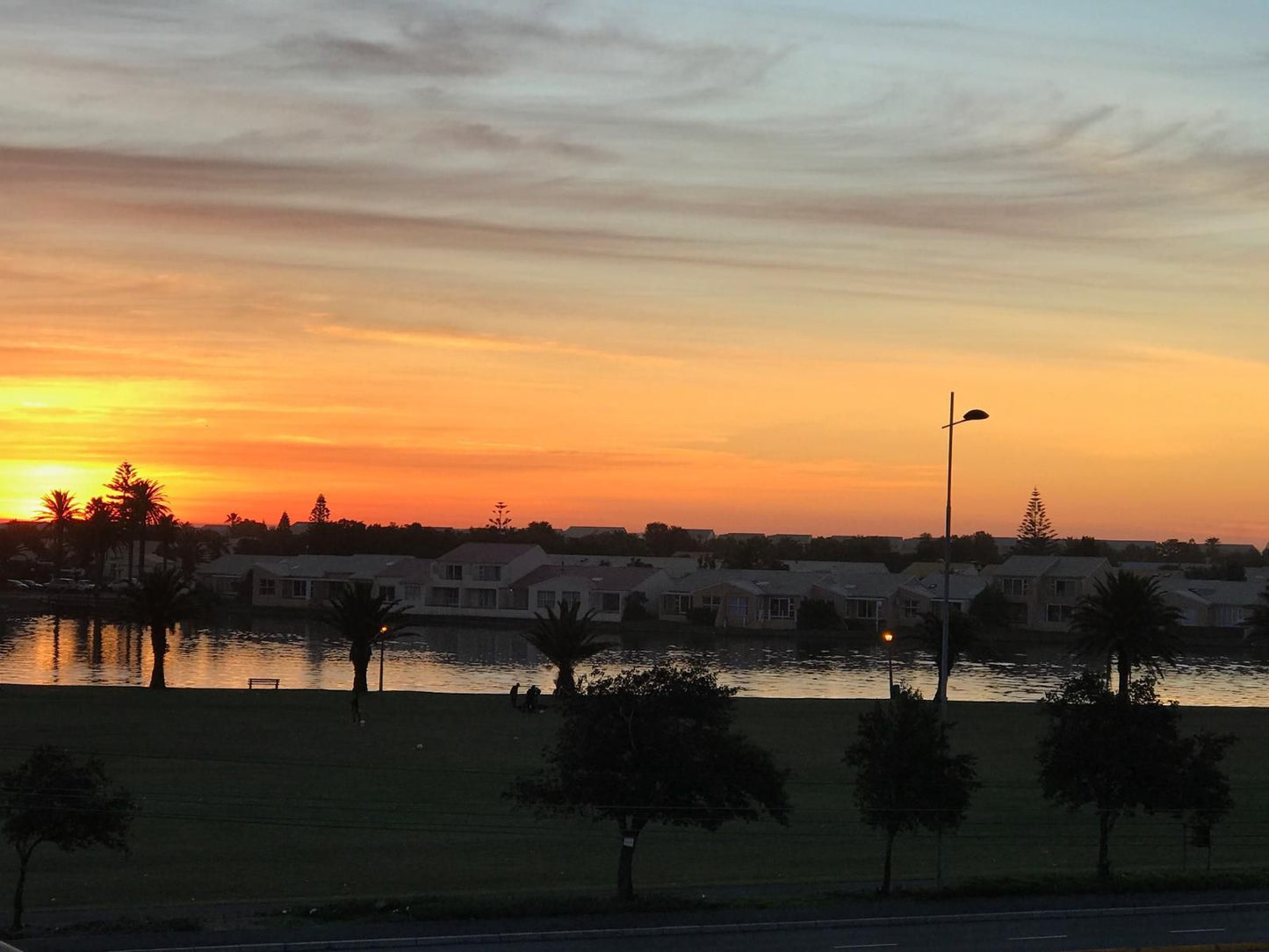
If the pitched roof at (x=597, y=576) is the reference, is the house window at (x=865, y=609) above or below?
below

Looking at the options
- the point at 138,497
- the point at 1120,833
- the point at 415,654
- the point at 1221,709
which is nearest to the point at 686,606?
the point at 415,654

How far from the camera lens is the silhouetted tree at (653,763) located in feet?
97.3

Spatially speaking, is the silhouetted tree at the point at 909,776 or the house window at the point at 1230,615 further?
the house window at the point at 1230,615

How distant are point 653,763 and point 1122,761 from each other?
1046 centimetres

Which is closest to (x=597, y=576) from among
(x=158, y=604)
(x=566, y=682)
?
(x=158, y=604)

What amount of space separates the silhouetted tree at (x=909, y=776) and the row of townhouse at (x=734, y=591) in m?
101

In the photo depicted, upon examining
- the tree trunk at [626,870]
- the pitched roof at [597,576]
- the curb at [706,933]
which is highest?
the pitched roof at [597,576]

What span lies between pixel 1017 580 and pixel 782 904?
119m

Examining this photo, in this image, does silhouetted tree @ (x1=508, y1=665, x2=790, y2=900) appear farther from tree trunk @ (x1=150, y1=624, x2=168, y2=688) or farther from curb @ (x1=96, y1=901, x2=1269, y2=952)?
tree trunk @ (x1=150, y1=624, x2=168, y2=688)

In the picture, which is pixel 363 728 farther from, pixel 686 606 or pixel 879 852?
pixel 686 606

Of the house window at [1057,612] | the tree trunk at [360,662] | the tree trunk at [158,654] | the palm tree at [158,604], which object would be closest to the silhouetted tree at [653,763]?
the tree trunk at [360,662]

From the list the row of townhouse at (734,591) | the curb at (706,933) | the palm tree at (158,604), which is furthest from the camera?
the row of townhouse at (734,591)

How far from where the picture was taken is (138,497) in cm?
15438

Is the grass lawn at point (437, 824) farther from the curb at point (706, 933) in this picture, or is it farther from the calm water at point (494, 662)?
the calm water at point (494, 662)
